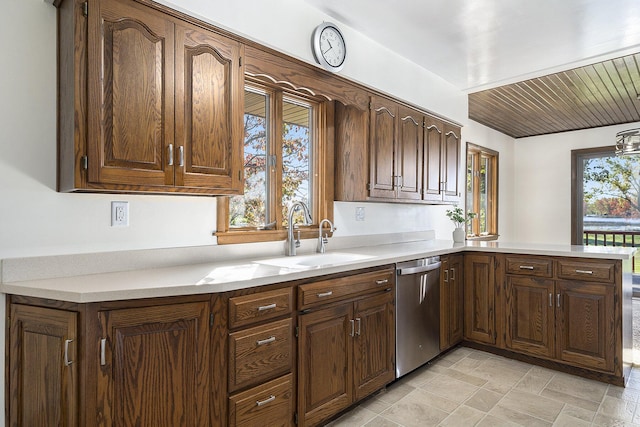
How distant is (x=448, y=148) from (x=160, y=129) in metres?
3.04

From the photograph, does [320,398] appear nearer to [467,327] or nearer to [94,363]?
[94,363]

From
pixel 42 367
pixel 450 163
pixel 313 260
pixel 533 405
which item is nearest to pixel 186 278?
pixel 42 367

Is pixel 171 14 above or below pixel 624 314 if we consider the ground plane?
above

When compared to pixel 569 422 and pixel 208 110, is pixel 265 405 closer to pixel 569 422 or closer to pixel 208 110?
pixel 208 110

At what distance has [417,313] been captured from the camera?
2.90 metres

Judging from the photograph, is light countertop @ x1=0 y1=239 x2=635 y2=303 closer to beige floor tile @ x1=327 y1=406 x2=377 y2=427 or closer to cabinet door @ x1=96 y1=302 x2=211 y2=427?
cabinet door @ x1=96 y1=302 x2=211 y2=427

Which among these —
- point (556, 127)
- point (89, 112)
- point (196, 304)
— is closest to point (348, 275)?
point (196, 304)

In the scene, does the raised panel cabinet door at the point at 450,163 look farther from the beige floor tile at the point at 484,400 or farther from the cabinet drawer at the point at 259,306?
the cabinet drawer at the point at 259,306

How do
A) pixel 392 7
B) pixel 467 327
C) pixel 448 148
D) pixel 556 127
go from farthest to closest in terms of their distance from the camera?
1. pixel 556 127
2. pixel 448 148
3. pixel 467 327
4. pixel 392 7

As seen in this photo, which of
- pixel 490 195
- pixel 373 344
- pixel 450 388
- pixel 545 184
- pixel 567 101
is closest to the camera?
pixel 373 344

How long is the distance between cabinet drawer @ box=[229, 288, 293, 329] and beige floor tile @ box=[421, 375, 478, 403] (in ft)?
4.62

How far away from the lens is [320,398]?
Result: 2.12m

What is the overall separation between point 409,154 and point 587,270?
1623 millimetres

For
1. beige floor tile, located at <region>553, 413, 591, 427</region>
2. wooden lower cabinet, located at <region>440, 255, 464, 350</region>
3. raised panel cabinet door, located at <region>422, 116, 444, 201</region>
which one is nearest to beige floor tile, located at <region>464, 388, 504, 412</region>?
beige floor tile, located at <region>553, 413, 591, 427</region>
